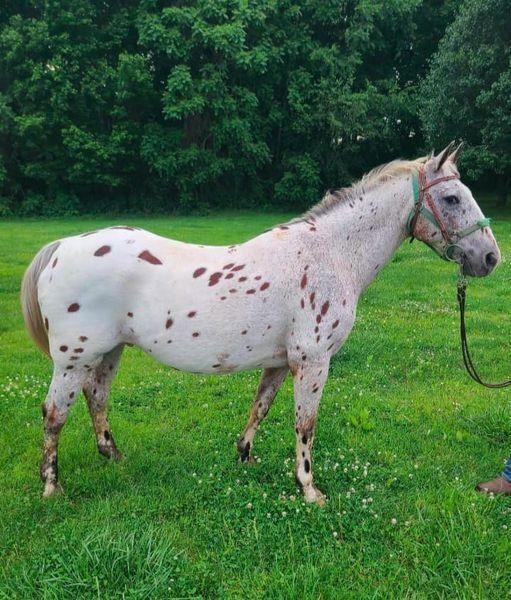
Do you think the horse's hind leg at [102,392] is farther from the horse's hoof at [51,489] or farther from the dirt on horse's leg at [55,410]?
the horse's hoof at [51,489]

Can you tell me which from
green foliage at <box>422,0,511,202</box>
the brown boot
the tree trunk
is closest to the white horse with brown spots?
the brown boot

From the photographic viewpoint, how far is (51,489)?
12.9ft

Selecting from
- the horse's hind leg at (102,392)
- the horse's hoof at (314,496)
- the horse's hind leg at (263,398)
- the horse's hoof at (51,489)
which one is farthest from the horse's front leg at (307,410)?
the horse's hoof at (51,489)

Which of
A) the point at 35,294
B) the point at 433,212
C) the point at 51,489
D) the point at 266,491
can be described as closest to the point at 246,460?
the point at 266,491

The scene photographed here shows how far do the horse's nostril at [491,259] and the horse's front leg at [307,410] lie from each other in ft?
4.42

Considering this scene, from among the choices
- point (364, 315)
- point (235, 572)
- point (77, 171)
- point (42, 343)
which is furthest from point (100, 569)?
point (77, 171)

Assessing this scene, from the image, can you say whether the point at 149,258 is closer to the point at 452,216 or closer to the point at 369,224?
the point at 369,224

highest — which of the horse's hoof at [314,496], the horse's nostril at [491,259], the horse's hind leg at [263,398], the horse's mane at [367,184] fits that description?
the horse's mane at [367,184]

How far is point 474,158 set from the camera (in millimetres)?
22844

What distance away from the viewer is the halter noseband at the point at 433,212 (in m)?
3.65

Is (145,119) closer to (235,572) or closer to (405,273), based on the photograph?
(405,273)

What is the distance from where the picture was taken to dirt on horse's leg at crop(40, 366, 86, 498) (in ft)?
12.5

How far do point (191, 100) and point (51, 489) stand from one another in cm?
2375

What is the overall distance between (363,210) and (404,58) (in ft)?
109
